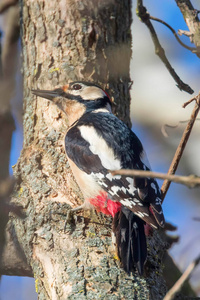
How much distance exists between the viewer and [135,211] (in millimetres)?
2494

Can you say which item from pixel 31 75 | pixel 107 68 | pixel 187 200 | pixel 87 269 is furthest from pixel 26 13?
pixel 187 200

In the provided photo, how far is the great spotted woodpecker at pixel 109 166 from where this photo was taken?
8.16 ft

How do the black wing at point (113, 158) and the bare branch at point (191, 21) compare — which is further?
the black wing at point (113, 158)

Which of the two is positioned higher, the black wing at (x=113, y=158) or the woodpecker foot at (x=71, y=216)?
the black wing at (x=113, y=158)

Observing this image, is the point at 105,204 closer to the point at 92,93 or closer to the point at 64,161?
the point at 64,161

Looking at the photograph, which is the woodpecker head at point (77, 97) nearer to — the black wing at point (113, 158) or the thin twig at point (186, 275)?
the black wing at point (113, 158)

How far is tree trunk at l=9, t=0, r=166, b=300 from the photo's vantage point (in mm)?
2396

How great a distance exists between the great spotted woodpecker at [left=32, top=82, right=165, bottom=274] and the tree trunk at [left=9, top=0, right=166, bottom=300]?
90mm

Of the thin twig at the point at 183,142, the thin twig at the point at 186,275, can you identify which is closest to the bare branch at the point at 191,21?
the thin twig at the point at 183,142

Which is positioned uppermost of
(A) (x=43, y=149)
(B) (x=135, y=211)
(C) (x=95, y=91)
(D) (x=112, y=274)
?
(C) (x=95, y=91)

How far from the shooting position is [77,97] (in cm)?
329

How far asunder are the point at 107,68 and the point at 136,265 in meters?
1.48

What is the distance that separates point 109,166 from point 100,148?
155 millimetres

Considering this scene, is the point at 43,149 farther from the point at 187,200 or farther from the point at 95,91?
the point at 187,200
